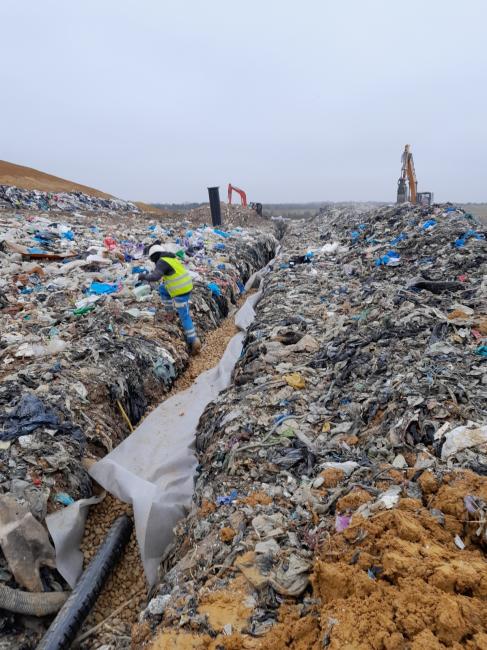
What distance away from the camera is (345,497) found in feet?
7.79

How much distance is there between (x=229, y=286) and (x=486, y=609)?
8399 millimetres

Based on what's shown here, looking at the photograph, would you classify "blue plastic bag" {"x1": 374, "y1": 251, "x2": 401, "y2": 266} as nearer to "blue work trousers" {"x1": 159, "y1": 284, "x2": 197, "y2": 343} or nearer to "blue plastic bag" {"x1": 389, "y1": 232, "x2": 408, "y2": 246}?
"blue plastic bag" {"x1": 389, "y1": 232, "x2": 408, "y2": 246}

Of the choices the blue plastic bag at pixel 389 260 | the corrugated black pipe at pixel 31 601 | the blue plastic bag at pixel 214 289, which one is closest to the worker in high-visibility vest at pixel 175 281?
the blue plastic bag at pixel 214 289

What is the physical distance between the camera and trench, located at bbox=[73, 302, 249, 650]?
259 centimetres

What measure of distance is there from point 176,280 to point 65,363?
204 cm

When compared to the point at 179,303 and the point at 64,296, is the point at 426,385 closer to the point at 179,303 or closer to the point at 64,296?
the point at 179,303

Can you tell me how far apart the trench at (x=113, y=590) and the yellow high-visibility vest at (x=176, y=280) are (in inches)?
128

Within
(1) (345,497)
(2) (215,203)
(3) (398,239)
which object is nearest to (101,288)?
(1) (345,497)

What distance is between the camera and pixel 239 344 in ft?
21.4

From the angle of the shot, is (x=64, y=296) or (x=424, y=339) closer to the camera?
(x=424, y=339)

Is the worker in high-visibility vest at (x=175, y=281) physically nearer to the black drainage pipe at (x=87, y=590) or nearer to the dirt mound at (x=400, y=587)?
the black drainage pipe at (x=87, y=590)

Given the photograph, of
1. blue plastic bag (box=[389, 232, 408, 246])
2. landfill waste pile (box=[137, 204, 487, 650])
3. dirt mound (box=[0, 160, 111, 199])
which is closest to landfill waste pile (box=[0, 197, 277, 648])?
landfill waste pile (box=[137, 204, 487, 650])

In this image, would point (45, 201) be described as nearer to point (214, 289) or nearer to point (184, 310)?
point (214, 289)

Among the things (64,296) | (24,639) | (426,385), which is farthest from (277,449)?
(64,296)
